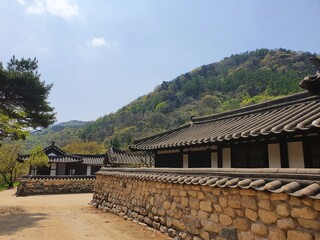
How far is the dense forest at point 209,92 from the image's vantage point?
3103 inches

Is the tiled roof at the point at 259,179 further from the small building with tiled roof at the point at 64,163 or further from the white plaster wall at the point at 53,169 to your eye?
the white plaster wall at the point at 53,169

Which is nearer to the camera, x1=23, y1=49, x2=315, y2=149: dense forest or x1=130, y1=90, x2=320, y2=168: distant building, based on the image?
x1=130, y1=90, x2=320, y2=168: distant building

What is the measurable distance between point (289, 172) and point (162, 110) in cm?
9057

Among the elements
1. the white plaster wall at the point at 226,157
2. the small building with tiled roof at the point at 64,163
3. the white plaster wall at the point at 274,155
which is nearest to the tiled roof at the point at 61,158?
the small building with tiled roof at the point at 64,163

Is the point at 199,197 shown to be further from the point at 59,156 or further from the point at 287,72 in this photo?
the point at 287,72

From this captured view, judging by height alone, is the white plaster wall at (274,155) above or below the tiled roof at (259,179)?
above

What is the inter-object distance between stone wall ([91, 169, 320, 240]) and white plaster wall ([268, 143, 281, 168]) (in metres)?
2.72

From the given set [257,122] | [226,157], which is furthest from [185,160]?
[257,122]

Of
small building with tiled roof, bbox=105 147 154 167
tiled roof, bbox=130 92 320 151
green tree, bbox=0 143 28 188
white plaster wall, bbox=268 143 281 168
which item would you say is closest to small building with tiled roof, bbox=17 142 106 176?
green tree, bbox=0 143 28 188

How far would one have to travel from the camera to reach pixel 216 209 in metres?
6.08

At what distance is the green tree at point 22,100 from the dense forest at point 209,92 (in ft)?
173

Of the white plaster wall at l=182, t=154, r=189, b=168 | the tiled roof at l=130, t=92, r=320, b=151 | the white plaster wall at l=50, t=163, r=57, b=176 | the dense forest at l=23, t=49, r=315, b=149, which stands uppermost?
the dense forest at l=23, t=49, r=315, b=149

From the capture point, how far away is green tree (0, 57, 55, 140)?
13695 millimetres

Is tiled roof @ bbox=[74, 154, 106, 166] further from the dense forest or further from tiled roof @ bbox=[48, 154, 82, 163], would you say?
the dense forest
